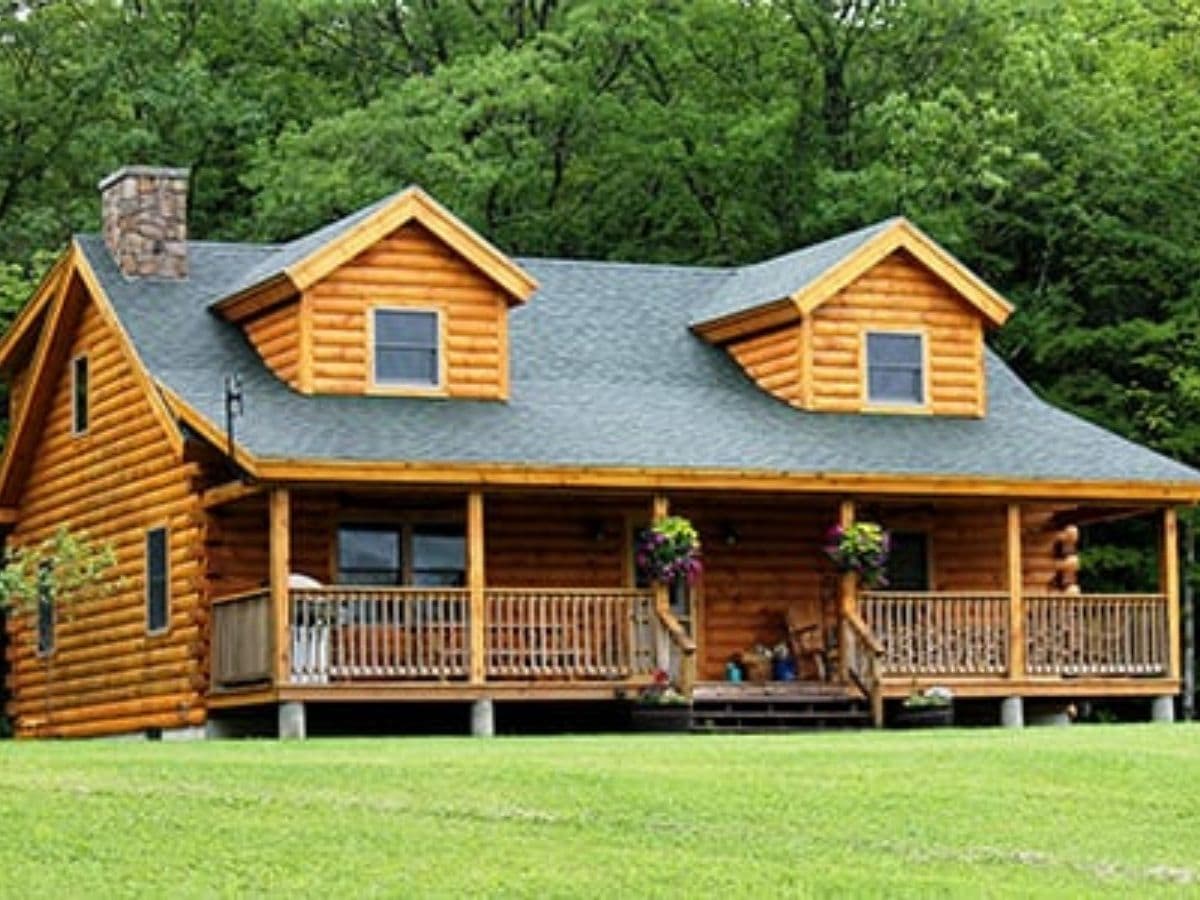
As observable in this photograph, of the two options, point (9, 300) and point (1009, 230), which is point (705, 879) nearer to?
point (9, 300)

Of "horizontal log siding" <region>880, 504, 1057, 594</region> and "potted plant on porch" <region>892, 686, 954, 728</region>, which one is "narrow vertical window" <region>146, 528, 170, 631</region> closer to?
"potted plant on porch" <region>892, 686, 954, 728</region>

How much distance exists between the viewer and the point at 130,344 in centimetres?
3534

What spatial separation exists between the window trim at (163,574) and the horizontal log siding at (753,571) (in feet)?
19.4

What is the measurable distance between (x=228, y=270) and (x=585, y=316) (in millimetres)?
4420

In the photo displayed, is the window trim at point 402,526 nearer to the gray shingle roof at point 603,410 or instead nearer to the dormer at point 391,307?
the gray shingle roof at point 603,410

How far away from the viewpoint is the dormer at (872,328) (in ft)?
124

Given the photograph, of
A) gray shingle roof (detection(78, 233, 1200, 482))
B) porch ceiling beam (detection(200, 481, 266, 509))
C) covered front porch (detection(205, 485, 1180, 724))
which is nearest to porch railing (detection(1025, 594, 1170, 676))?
covered front porch (detection(205, 485, 1180, 724))

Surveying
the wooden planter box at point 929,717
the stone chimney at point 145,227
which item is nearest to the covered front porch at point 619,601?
the wooden planter box at point 929,717

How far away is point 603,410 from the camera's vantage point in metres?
35.7

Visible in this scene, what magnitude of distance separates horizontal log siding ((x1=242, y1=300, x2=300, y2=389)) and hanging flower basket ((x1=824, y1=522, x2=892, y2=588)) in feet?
20.5

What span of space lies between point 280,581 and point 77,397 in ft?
22.5

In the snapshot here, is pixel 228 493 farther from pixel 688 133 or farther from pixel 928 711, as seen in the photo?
pixel 688 133

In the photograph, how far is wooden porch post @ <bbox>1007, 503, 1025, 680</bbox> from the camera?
117ft

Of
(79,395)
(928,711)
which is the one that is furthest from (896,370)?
(79,395)
